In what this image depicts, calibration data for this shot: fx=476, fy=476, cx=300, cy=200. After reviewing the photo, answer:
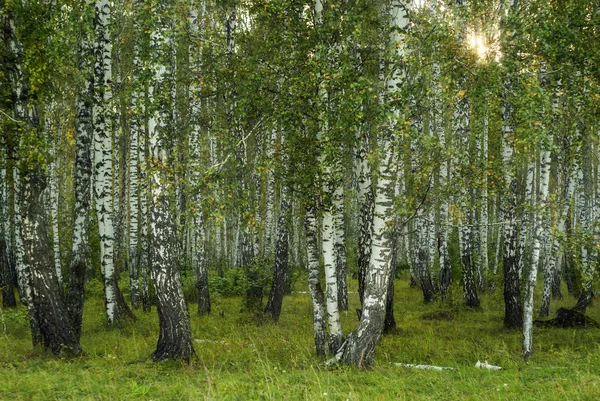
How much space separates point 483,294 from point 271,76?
1448 cm

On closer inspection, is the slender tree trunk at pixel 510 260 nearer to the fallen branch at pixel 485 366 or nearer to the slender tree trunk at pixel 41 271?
the fallen branch at pixel 485 366

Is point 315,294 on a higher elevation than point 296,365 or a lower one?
higher

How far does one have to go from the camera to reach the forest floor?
6.66 m

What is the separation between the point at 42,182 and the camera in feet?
30.0

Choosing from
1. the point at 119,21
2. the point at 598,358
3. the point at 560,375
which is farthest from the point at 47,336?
the point at 119,21

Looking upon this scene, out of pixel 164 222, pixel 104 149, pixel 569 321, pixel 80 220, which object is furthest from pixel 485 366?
pixel 104 149

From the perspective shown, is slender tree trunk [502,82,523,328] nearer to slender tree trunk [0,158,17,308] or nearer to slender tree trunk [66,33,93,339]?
slender tree trunk [66,33,93,339]

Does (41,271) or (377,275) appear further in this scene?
(41,271)

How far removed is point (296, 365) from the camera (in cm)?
892

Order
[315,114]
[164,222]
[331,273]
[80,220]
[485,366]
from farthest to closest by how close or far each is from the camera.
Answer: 1. [80,220]
2. [315,114]
3. [331,273]
4. [485,366]
5. [164,222]

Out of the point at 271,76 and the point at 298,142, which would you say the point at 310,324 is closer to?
the point at 298,142

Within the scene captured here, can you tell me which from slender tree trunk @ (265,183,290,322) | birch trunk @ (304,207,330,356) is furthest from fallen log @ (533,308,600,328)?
slender tree trunk @ (265,183,290,322)

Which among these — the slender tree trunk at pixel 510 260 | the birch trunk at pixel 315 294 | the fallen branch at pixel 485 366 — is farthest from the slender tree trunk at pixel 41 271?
the slender tree trunk at pixel 510 260

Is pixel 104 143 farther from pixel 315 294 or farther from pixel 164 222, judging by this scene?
pixel 315 294
